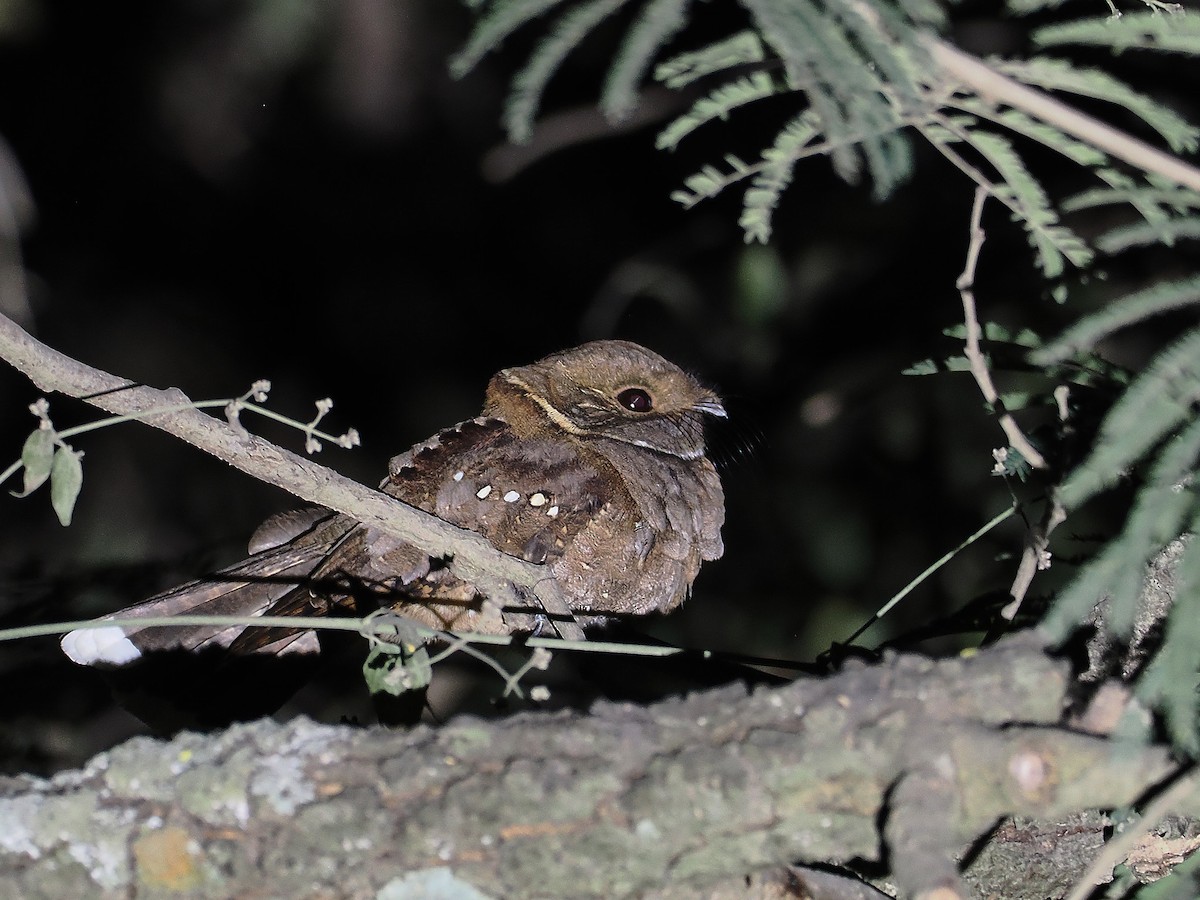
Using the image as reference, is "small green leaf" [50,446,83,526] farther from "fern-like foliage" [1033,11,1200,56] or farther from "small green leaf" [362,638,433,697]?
"fern-like foliage" [1033,11,1200,56]

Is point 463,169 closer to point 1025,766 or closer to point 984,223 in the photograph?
point 984,223

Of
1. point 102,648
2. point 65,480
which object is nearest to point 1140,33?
point 65,480

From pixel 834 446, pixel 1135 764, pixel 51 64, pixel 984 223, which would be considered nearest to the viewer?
pixel 1135 764

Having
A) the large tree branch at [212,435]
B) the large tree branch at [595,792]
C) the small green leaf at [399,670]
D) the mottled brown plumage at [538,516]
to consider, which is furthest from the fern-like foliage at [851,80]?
the mottled brown plumage at [538,516]

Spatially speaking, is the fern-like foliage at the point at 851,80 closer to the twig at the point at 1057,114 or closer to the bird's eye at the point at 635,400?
the twig at the point at 1057,114

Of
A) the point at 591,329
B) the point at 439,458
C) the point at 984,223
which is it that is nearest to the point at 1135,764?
the point at 439,458

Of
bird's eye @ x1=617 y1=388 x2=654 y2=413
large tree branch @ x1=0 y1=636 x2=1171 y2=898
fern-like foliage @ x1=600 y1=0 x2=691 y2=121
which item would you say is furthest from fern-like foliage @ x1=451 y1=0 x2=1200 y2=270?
bird's eye @ x1=617 y1=388 x2=654 y2=413

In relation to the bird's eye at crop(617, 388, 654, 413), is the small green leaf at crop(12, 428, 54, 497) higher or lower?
higher
